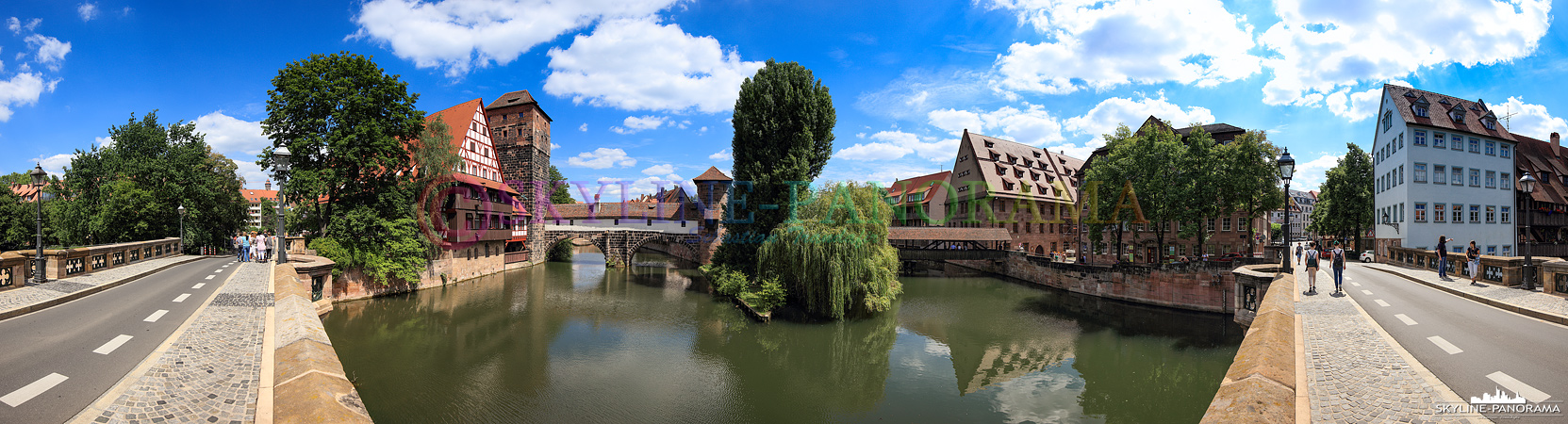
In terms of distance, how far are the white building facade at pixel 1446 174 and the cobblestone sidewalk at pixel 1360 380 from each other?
28565 millimetres

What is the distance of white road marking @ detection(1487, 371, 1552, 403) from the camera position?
18.1ft

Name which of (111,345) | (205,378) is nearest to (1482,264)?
(205,378)

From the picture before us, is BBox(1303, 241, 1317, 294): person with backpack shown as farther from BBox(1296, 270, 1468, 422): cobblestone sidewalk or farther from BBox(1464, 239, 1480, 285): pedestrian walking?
BBox(1296, 270, 1468, 422): cobblestone sidewalk

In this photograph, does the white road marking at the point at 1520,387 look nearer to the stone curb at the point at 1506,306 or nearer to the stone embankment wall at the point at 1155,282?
the stone curb at the point at 1506,306

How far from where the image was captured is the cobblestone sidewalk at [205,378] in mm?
5379

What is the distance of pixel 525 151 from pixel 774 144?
27.2 m

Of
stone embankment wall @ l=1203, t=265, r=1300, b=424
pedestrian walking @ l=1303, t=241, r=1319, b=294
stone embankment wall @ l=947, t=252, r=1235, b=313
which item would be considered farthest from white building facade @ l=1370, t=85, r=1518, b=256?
stone embankment wall @ l=1203, t=265, r=1300, b=424

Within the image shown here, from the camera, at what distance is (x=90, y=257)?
16031 millimetres

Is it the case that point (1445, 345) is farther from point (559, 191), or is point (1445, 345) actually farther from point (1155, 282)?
point (559, 191)

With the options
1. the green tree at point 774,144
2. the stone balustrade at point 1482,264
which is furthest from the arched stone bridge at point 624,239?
the stone balustrade at point 1482,264

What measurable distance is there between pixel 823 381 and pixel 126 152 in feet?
135

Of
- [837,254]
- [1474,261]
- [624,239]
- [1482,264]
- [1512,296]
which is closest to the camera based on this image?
[1512,296]

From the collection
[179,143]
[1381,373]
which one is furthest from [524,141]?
[1381,373]

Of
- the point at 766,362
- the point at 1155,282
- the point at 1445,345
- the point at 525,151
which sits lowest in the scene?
the point at 766,362
